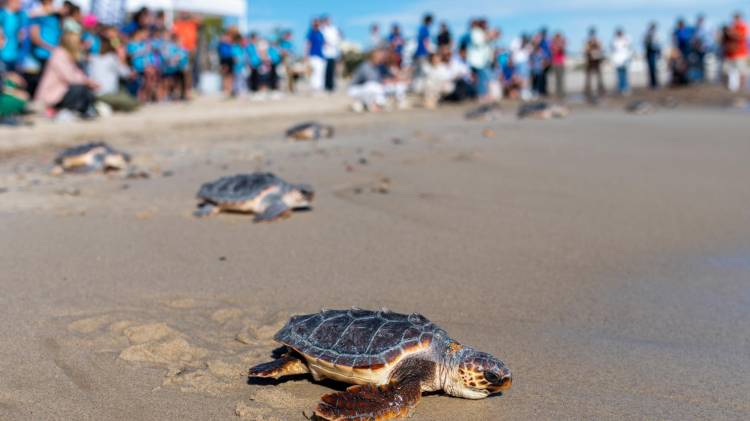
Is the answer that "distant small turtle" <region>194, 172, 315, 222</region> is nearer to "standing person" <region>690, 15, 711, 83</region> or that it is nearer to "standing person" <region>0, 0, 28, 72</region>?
"standing person" <region>0, 0, 28, 72</region>

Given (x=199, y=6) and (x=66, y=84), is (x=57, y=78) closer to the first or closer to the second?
(x=66, y=84)

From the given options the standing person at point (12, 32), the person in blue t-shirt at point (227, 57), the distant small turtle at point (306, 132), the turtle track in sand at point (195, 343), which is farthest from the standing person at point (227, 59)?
the turtle track in sand at point (195, 343)

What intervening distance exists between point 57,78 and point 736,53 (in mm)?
13975

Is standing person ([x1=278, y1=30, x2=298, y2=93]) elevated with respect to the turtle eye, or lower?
elevated

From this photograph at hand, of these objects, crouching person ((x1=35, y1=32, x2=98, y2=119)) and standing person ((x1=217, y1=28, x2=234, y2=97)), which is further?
standing person ((x1=217, y1=28, x2=234, y2=97))

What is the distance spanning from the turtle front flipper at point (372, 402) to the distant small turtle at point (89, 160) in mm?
4855

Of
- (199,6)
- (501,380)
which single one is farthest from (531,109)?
(199,6)

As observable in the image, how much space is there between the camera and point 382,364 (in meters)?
2.40

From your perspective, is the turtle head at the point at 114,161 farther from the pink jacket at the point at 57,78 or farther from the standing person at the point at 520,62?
the standing person at the point at 520,62

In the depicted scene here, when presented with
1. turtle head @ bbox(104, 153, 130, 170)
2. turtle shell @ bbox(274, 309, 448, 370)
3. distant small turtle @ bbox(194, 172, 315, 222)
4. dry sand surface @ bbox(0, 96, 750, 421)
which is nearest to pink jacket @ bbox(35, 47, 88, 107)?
dry sand surface @ bbox(0, 96, 750, 421)

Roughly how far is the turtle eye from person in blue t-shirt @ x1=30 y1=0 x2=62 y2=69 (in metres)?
9.54

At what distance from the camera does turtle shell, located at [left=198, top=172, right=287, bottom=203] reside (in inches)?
198

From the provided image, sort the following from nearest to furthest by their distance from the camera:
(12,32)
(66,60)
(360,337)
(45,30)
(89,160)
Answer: (360,337) → (89,160) → (66,60) → (45,30) → (12,32)

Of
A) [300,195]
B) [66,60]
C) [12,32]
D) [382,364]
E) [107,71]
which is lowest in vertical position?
[382,364]
